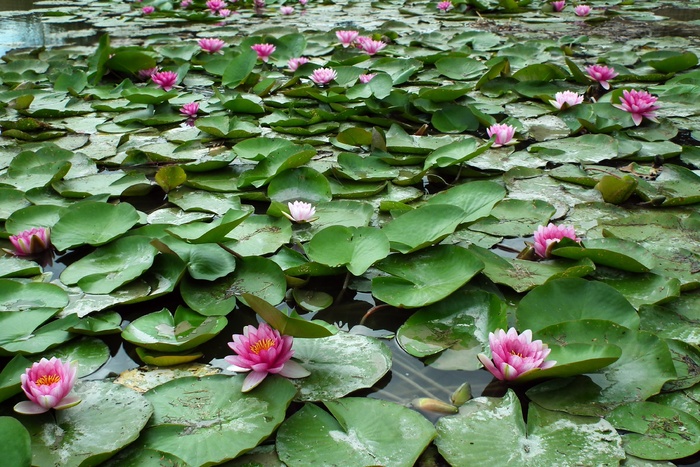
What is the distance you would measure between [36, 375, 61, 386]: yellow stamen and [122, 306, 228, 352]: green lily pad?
0.20 m

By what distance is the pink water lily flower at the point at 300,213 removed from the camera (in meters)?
1.77

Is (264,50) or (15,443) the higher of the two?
(264,50)

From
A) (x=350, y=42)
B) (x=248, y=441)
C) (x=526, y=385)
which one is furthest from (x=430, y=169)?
(x=350, y=42)

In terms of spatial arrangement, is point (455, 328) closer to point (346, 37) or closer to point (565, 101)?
point (565, 101)

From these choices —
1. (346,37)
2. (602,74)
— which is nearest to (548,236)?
(602,74)

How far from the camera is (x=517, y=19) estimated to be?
525cm

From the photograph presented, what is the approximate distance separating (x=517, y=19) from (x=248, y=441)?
5.13 metres

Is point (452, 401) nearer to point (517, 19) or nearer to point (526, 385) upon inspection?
point (526, 385)

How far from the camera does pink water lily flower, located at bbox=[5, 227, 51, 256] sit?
165 cm

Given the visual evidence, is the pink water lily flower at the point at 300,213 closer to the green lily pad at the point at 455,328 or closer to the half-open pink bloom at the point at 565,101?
the green lily pad at the point at 455,328

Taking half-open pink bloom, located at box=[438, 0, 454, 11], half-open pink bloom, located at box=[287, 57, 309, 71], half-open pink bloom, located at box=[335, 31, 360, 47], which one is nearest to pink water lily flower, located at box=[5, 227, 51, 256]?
half-open pink bloom, located at box=[287, 57, 309, 71]

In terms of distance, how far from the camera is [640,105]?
2.51 m

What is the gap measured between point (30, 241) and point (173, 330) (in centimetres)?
64

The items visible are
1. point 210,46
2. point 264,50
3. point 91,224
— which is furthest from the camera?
point 210,46
